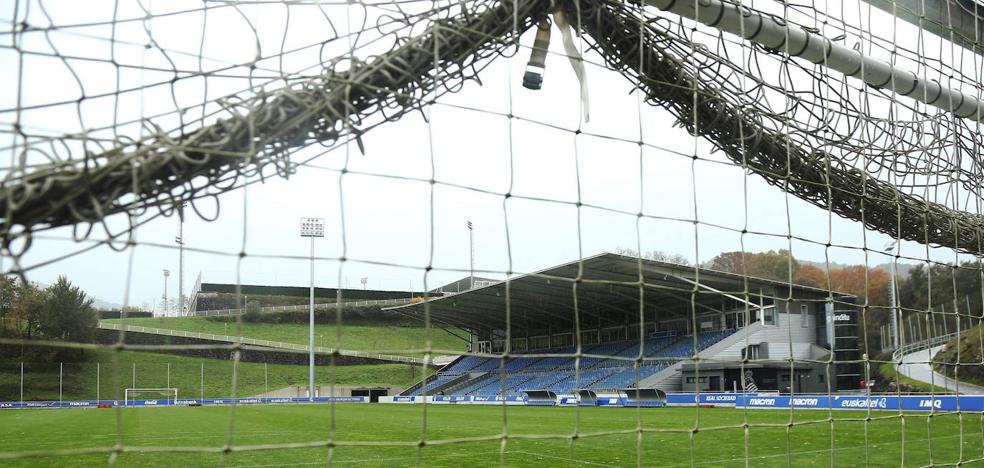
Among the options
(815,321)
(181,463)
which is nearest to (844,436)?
(181,463)

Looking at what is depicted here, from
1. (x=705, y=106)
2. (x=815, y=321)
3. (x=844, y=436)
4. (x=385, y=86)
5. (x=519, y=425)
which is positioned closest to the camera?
(x=385, y=86)

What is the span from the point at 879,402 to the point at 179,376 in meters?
33.8

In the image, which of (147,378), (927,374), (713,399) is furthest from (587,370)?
(147,378)

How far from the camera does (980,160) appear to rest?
460cm

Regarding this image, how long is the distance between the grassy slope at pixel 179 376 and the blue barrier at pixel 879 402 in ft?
67.7

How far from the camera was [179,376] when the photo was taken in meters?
39.8

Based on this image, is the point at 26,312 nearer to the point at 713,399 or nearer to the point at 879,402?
the point at 879,402

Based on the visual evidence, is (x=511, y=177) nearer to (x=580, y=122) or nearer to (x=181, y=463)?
(x=580, y=122)

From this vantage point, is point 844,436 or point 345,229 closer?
point 345,229

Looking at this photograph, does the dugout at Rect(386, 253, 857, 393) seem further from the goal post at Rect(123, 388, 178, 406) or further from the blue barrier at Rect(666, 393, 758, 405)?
the goal post at Rect(123, 388, 178, 406)

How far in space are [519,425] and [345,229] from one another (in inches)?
551

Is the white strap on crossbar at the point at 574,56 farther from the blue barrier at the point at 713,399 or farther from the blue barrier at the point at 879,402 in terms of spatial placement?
the blue barrier at the point at 713,399

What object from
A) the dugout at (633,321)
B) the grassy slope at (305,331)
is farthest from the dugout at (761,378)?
the grassy slope at (305,331)

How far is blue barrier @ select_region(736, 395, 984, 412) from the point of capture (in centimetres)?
1302
